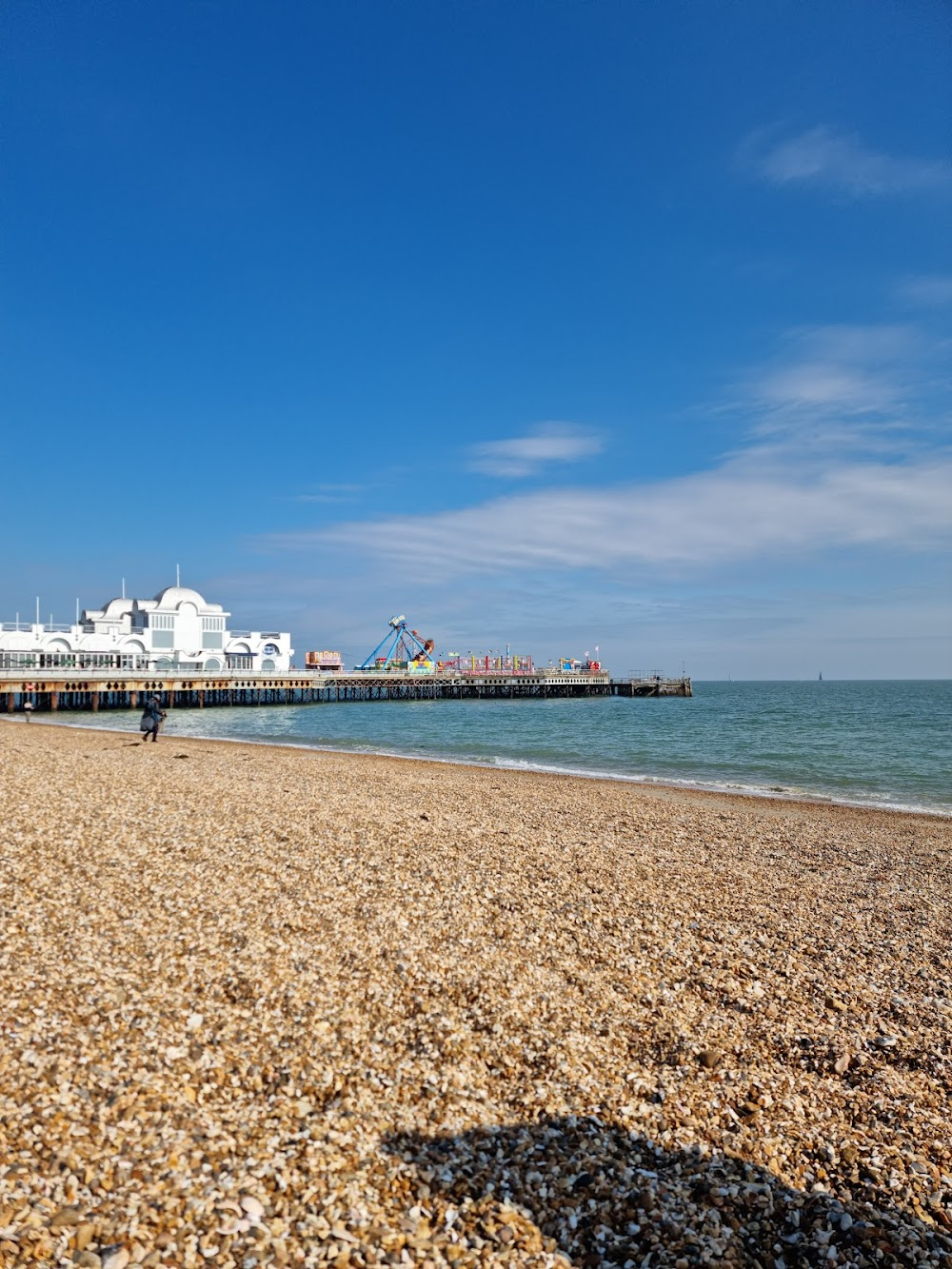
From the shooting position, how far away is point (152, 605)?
78.1 m

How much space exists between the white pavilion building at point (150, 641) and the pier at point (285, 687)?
524 centimetres

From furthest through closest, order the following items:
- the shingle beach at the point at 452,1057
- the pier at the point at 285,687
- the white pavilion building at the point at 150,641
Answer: the white pavilion building at the point at 150,641 → the pier at the point at 285,687 → the shingle beach at the point at 452,1057

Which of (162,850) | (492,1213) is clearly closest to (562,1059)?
(492,1213)

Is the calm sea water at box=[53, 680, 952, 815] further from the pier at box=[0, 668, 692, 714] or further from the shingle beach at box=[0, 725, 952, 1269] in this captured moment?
the shingle beach at box=[0, 725, 952, 1269]

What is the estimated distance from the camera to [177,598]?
78.8m

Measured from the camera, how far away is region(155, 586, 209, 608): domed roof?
78125 millimetres

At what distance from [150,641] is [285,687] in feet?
48.2

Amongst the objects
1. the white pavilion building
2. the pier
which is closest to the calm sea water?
the pier

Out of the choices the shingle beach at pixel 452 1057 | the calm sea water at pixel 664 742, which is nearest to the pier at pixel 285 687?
the calm sea water at pixel 664 742

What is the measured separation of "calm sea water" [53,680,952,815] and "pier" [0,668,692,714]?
13.1ft

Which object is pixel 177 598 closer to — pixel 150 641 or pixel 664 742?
pixel 150 641

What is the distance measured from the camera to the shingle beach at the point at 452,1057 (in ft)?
12.3

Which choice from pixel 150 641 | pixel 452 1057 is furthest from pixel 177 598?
pixel 452 1057

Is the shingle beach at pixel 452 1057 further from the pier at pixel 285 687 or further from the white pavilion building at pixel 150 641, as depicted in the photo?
the white pavilion building at pixel 150 641
